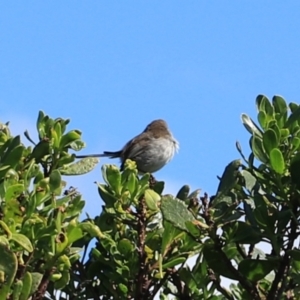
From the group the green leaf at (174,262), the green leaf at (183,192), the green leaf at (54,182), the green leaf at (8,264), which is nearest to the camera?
the green leaf at (8,264)

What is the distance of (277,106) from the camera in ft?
9.32

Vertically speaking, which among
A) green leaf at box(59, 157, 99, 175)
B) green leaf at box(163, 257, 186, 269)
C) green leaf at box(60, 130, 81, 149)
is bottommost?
green leaf at box(163, 257, 186, 269)

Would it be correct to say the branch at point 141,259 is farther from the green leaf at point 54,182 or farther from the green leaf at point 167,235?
the green leaf at point 54,182

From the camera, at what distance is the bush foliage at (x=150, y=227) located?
235cm

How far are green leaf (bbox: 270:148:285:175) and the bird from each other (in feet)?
26.0

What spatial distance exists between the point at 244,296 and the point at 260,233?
0.37 metres

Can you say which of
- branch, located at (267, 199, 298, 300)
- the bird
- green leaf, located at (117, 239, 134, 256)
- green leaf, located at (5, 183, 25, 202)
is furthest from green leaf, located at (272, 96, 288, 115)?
the bird

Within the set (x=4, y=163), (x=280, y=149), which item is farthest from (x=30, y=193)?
(x=280, y=149)

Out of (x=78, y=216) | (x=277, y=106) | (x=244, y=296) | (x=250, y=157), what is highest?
(x=277, y=106)

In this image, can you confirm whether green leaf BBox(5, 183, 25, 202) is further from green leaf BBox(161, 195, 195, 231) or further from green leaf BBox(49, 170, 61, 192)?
green leaf BBox(161, 195, 195, 231)

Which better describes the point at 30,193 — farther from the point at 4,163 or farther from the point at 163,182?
the point at 163,182

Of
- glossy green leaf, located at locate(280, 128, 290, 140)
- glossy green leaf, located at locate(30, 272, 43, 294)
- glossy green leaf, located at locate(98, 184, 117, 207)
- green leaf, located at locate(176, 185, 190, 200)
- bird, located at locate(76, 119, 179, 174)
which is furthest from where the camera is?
bird, located at locate(76, 119, 179, 174)

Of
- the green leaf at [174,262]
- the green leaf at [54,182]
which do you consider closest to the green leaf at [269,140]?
the green leaf at [174,262]

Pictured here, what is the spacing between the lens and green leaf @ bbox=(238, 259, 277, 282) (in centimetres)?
248
